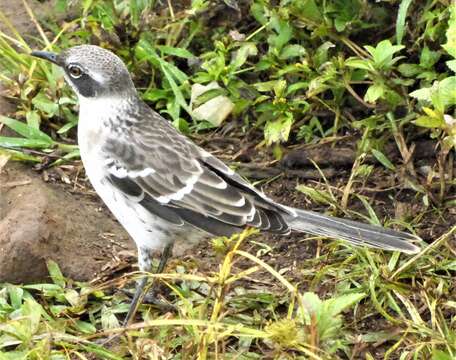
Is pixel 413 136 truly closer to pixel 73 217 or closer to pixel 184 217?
pixel 184 217

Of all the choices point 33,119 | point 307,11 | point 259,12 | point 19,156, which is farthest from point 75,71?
point 307,11

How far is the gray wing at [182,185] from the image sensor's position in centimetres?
581

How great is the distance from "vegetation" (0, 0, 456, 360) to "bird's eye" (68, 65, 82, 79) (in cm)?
93

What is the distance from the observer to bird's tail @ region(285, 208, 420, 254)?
5.79 meters

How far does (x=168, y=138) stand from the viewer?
6270 millimetres

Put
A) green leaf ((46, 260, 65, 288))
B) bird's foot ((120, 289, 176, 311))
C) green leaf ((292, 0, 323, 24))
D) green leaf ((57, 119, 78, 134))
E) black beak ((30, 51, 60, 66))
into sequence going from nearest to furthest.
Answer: bird's foot ((120, 289, 176, 311)) < green leaf ((46, 260, 65, 288)) < black beak ((30, 51, 60, 66)) < green leaf ((292, 0, 323, 24)) < green leaf ((57, 119, 78, 134))

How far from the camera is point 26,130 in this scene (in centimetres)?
726

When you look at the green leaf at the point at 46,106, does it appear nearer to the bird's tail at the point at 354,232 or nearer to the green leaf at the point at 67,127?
the green leaf at the point at 67,127

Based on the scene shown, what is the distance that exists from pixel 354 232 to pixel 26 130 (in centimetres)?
263

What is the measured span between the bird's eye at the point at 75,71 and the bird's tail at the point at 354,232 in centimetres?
154

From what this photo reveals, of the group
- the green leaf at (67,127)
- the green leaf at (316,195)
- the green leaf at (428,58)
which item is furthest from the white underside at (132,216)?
the green leaf at (428,58)

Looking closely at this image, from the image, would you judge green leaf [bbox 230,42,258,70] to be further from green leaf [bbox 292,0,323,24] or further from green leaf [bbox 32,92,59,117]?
green leaf [bbox 32,92,59,117]

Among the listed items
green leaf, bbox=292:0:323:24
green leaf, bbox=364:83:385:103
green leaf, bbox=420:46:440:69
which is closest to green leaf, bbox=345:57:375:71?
green leaf, bbox=364:83:385:103

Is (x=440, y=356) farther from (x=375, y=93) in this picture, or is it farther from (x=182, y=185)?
(x=375, y=93)
